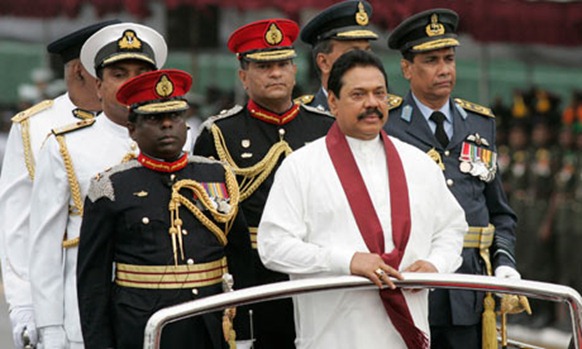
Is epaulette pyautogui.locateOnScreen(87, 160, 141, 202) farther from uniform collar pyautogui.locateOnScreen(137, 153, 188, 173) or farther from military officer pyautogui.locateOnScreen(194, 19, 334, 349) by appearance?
military officer pyautogui.locateOnScreen(194, 19, 334, 349)

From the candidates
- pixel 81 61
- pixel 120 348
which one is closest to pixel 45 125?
pixel 81 61

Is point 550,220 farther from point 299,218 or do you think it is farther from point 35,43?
point 35,43

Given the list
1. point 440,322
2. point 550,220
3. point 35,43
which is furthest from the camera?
point 35,43

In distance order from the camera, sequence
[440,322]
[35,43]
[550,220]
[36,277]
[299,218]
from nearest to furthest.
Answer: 1. [299,218]
2. [36,277]
3. [440,322]
4. [550,220]
5. [35,43]

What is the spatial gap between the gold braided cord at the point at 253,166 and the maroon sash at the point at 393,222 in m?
1.02

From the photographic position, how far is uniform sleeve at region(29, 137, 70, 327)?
6.75 meters

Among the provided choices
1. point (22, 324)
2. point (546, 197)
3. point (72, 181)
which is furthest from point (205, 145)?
point (546, 197)

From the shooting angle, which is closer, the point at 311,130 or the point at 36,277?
the point at 36,277

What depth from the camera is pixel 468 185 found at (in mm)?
7340

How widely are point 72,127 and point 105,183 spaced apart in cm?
64

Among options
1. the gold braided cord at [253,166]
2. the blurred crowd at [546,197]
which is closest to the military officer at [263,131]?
the gold braided cord at [253,166]

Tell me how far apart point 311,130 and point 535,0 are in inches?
296

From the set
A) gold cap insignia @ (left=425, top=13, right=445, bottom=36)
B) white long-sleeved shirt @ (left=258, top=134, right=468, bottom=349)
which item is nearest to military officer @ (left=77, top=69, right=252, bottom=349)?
white long-sleeved shirt @ (left=258, top=134, right=468, bottom=349)

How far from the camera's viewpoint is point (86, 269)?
627 centimetres
